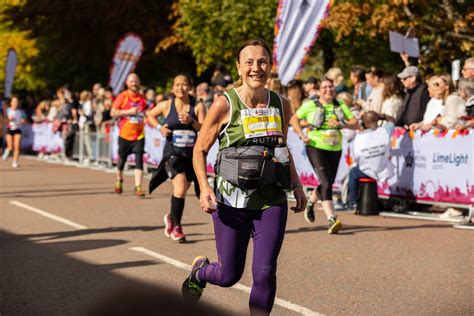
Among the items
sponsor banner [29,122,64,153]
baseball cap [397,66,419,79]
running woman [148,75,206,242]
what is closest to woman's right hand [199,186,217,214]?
running woman [148,75,206,242]

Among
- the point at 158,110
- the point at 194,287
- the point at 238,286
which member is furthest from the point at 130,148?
the point at 194,287

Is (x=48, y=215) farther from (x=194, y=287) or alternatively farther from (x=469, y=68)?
(x=194, y=287)

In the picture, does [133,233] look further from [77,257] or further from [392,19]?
[392,19]

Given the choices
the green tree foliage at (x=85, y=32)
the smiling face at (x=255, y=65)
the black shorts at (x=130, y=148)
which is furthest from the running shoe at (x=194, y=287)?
the green tree foliage at (x=85, y=32)

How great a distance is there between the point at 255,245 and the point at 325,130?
586cm

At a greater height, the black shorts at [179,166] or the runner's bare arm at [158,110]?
the runner's bare arm at [158,110]

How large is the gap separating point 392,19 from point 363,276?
13.6 m

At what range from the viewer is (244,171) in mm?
5914

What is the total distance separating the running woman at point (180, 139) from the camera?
35.1 ft

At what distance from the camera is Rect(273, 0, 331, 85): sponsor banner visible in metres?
17.3

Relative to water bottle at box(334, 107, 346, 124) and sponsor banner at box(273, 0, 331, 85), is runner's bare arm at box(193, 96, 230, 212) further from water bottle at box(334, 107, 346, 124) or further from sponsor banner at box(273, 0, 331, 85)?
sponsor banner at box(273, 0, 331, 85)

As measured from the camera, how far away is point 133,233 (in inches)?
440

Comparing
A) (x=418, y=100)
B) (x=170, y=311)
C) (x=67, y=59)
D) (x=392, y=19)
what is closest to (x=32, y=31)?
(x=67, y=59)

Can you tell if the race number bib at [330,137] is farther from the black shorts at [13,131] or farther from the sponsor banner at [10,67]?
the sponsor banner at [10,67]
